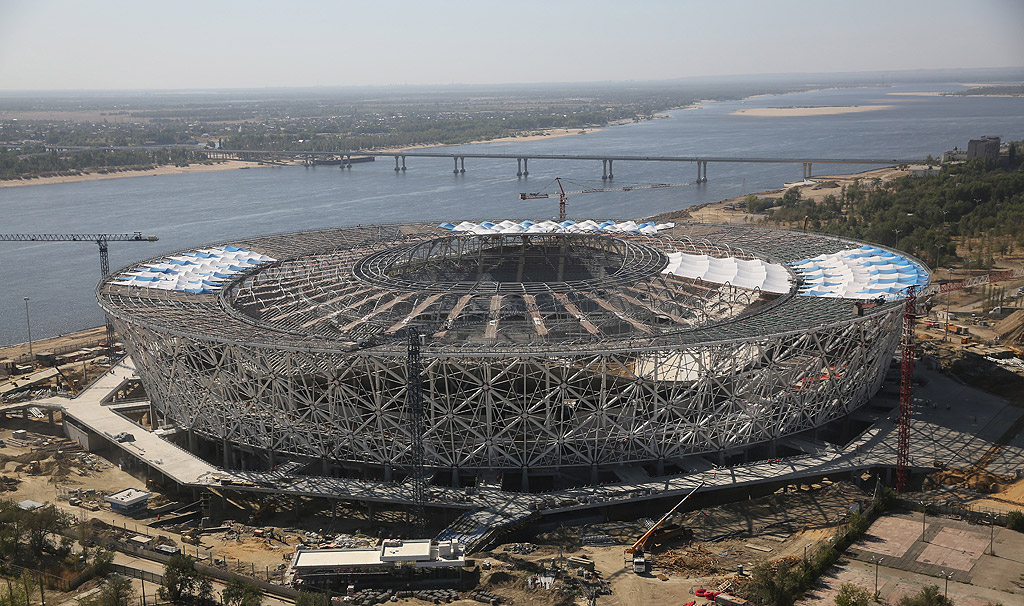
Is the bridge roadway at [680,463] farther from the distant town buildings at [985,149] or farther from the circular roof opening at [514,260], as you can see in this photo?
the distant town buildings at [985,149]

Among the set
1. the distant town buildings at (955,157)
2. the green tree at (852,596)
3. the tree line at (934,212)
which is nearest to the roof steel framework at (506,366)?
the green tree at (852,596)

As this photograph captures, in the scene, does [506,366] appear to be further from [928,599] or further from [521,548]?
[928,599]

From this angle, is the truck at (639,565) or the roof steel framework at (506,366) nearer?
the truck at (639,565)

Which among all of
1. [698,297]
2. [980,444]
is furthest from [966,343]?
[698,297]

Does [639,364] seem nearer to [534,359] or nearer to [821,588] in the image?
[534,359]

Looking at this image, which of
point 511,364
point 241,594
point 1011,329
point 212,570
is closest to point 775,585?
point 511,364

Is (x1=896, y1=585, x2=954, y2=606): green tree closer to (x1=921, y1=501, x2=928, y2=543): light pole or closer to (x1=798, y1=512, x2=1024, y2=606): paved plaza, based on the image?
(x1=798, y1=512, x2=1024, y2=606): paved plaza
